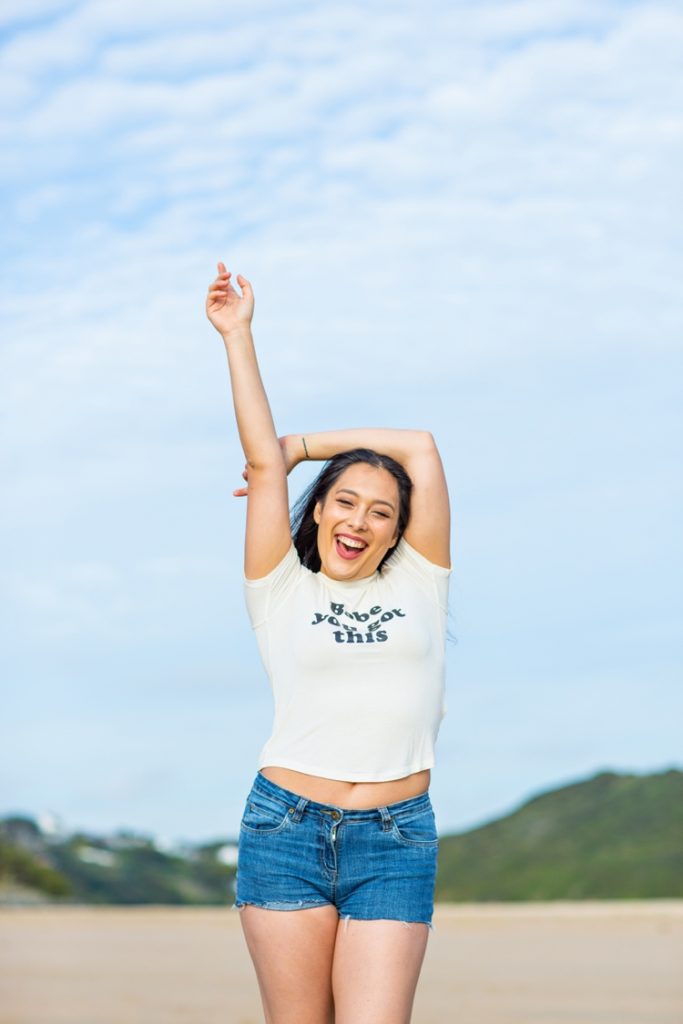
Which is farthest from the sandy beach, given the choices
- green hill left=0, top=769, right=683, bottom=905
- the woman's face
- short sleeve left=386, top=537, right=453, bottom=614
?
the woman's face

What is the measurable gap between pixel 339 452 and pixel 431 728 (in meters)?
0.78

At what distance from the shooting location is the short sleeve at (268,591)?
3.39 metres

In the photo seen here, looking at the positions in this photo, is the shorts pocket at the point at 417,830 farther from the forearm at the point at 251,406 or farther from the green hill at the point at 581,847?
the green hill at the point at 581,847

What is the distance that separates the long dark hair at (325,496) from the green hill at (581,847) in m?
10.4

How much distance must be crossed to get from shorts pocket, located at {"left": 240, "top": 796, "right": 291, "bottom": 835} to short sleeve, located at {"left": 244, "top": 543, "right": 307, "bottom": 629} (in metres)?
0.44

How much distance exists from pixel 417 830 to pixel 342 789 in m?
0.20

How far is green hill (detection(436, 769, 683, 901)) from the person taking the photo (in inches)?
523

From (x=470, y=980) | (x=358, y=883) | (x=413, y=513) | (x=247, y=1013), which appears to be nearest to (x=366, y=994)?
(x=358, y=883)

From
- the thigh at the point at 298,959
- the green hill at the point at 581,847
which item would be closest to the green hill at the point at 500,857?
the green hill at the point at 581,847

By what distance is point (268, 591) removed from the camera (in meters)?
3.39

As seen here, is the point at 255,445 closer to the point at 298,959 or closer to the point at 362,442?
the point at 362,442

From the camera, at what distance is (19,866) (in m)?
14.8

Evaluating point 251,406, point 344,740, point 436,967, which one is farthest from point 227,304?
point 436,967

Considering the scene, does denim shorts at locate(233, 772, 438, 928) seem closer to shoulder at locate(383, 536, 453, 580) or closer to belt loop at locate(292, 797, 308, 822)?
belt loop at locate(292, 797, 308, 822)
